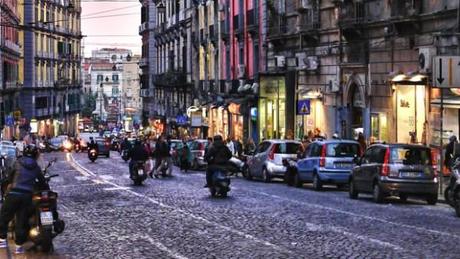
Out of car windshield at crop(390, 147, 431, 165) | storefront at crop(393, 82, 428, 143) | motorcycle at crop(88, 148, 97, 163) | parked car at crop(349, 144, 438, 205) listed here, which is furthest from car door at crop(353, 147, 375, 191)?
motorcycle at crop(88, 148, 97, 163)

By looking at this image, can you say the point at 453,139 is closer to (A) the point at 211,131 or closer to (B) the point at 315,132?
(B) the point at 315,132

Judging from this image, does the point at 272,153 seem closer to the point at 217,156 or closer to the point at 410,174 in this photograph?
the point at 217,156

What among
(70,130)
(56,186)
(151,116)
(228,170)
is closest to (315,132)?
(56,186)

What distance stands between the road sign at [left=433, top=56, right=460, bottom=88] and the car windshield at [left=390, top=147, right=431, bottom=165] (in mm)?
2921

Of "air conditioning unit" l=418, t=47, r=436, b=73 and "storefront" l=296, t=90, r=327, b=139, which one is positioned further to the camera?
"storefront" l=296, t=90, r=327, b=139

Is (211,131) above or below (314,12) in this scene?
below

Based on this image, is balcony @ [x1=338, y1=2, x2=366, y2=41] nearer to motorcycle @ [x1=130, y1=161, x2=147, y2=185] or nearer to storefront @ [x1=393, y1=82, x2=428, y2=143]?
storefront @ [x1=393, y1=82, x2=428, y2=143]

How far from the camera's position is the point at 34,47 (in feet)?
345

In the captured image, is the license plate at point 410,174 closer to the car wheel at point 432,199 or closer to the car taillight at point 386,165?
the car taillight at point 386,165

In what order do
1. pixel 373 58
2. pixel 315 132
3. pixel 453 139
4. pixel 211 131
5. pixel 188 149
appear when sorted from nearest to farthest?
pixel 453 139
pixel 373 58
pixel 315 132
pixel 188 149
pixel 211 131

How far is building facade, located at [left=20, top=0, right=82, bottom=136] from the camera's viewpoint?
103 m

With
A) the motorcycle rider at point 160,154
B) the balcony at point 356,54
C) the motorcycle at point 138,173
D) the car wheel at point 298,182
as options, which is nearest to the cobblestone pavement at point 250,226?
the car wheel at point 298,182

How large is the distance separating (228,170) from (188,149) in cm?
2028

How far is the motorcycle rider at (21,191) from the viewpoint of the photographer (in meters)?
14.4
